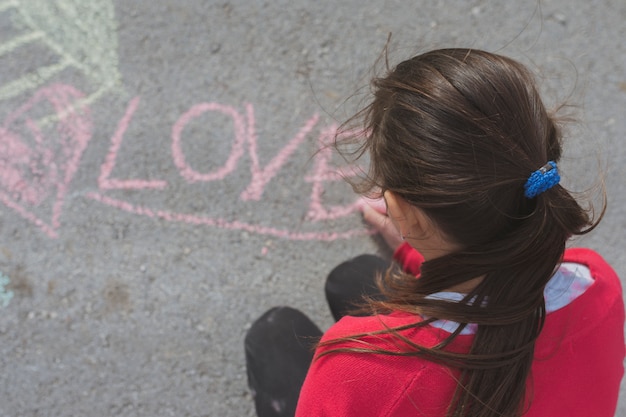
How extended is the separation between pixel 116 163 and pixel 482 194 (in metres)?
1.38

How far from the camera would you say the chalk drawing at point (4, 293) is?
1699 mm

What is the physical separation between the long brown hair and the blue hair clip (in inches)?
0.5

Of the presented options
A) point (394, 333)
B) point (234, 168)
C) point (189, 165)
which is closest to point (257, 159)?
point (234, 168)

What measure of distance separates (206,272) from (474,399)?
Answer: 41.8 inches

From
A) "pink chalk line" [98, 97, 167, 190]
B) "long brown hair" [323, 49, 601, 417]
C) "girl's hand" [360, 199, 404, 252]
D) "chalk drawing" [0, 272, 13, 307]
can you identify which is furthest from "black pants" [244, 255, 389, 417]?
"chalk drawing" [0, 272, 13, 307]

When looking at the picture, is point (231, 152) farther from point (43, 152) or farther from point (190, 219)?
point (43, 152)

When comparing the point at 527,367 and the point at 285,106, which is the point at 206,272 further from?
the point at 527,367

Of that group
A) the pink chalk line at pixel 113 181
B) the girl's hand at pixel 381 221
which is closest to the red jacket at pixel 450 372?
the girl's hand at pixel 381 221

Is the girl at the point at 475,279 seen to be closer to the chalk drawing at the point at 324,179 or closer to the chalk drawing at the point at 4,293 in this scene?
the chalk drawing at the point at 324,179

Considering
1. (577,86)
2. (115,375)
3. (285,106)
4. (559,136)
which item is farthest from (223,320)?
(577,86)

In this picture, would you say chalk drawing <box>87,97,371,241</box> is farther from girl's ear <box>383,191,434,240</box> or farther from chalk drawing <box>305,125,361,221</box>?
girl's ear <box>383,191,434,240</box>

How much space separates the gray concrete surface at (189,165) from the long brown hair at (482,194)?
843 millimetres

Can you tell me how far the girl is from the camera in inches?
32.1

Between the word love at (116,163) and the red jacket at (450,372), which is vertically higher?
the red jacket at (450,372)
